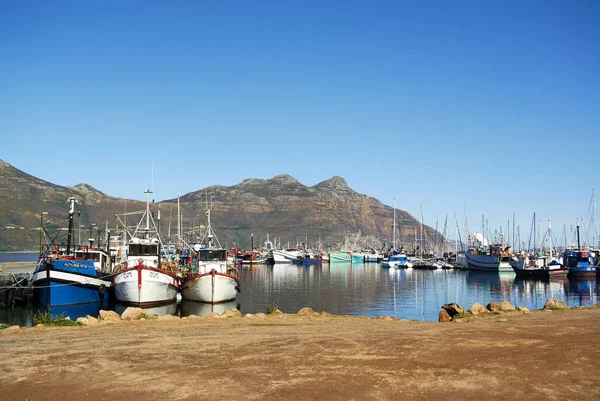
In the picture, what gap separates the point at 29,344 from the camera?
19.7 metres

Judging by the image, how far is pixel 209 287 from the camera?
51.3 meters

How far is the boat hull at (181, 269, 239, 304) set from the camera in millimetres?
51312

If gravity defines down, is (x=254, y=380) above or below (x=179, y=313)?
above

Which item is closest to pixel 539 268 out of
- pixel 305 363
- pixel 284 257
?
pixel 284 257

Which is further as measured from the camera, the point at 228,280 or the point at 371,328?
the point at 228,280

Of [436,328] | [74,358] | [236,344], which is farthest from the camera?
[436,328]

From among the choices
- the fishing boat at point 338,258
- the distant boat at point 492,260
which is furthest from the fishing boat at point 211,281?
the fishing boat at point 338,258

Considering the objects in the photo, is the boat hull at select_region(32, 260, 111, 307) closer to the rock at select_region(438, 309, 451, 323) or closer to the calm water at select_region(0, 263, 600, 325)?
the calm water at select_region(0, 263, 600, 325)

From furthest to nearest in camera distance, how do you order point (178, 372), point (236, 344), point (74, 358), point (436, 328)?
point (436, 328) → point (236, 344) → point (74, 358) → point (178, 372)

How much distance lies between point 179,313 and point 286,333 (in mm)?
27364

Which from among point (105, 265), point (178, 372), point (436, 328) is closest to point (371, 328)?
point (436, 328)

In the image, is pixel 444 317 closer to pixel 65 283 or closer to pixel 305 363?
pixel 305 363

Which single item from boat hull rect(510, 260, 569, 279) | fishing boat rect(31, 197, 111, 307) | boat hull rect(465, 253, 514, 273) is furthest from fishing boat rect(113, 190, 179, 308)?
boat hull rect(465, 253, 514, 273)

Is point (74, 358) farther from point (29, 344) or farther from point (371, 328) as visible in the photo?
point (371, 328)
